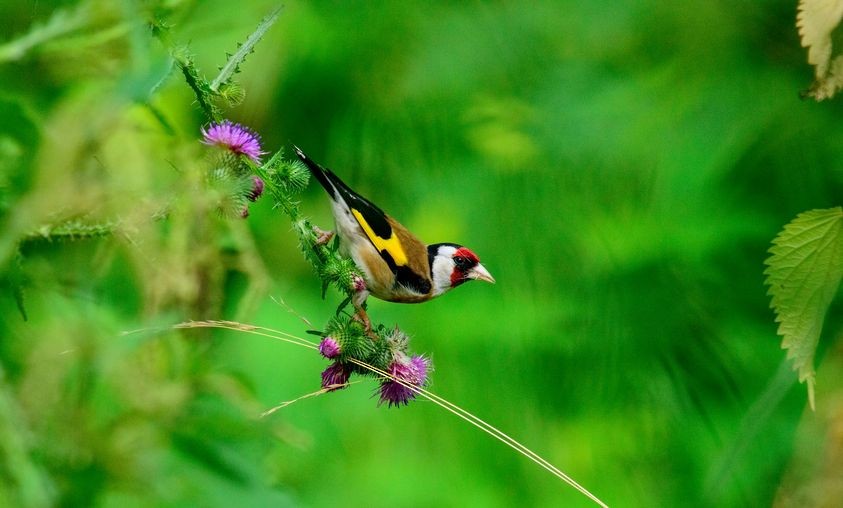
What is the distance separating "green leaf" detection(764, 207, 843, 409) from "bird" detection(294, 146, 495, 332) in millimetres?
225

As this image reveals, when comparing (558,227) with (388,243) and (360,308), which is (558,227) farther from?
(360,308)

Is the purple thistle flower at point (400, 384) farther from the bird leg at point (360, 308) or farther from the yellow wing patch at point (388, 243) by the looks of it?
the yellow wing patch at point (388, 243)

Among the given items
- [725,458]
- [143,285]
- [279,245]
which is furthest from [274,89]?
[725,458]

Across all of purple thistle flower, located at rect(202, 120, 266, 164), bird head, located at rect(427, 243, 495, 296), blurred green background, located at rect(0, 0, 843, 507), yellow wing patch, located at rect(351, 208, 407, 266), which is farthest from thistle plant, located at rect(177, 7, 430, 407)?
blurred green background, located at rect(0, 0, 843, 507)

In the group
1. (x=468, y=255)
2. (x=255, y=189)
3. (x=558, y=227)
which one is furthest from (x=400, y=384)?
(x=558, y=227)

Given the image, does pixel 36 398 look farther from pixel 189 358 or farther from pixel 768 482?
pixel 768 482

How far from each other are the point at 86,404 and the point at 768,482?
41.6 inches

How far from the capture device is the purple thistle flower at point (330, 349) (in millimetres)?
557

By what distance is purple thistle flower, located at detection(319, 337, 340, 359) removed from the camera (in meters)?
0.56

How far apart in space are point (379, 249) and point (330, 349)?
0.17m

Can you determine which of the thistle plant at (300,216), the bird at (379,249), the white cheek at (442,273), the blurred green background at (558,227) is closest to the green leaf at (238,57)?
the thistle plant at (300,216)

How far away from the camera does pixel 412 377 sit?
600 millimetres

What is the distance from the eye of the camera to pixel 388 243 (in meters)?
0.74

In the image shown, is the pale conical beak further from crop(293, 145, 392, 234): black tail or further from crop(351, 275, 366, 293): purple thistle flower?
crop(351, 275, 366, 293): purple thistle flower
